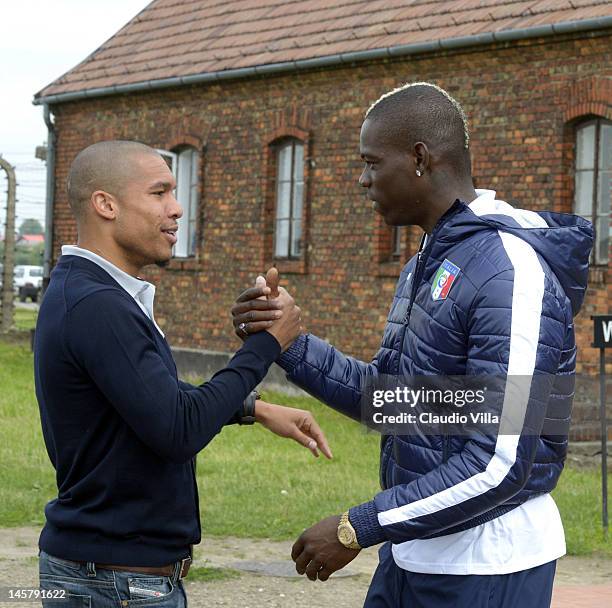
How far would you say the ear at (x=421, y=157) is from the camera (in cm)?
340

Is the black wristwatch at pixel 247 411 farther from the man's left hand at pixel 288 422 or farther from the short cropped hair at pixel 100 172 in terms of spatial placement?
the short cropped hair at pixel 100 172

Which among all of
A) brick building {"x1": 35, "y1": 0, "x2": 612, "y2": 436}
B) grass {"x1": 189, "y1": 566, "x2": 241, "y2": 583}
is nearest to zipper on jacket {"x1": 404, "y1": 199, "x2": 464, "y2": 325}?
grass {"x1": 189, "y1": 566, "x2": 241, "y2": 583}

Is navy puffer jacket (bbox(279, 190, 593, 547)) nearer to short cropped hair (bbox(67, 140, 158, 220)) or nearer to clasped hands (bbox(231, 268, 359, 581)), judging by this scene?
clasped hands (bbox(231, 268, 359, 581))

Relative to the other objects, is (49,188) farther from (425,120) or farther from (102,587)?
(102,587)

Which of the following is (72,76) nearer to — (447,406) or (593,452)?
(593,452)

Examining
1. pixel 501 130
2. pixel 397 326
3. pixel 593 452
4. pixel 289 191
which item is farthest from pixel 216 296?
pixel 397 326

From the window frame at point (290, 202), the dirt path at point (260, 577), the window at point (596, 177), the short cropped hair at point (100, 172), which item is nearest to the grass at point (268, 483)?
the dirt path at point (260, 577)

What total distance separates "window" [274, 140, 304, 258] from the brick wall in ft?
0.66

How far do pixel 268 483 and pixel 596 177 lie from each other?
558cm

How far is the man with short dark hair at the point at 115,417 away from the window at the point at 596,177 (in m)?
11.1

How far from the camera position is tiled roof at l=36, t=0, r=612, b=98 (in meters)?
14.6

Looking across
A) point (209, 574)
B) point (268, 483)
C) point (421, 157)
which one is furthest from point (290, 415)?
point (268, 483)

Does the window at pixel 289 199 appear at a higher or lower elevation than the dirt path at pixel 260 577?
higher

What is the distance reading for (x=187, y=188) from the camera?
65.5 feet
